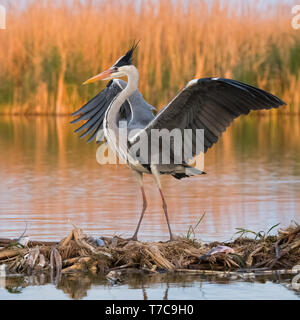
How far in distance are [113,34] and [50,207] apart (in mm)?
12828

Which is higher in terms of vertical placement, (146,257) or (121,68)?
(121,68)

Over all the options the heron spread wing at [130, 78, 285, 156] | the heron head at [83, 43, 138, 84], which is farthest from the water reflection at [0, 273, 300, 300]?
the heron head at [83, 43, 138, 84]

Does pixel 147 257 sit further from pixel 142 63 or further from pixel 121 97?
pixel 142 63

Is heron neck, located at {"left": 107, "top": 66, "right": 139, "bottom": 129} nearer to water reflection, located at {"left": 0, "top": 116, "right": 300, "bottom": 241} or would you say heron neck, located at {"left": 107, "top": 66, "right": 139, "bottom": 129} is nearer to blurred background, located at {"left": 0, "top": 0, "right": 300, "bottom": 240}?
water reflection, located at {"left": 0, "top": 116, "right": 300, "bottom": 241}

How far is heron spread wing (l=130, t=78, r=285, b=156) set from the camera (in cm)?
712

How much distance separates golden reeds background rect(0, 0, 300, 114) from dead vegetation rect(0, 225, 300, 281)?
46.7ft

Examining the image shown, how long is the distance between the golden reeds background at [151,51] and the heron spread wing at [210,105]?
1352cm

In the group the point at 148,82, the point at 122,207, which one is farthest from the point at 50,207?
the point at 148,82

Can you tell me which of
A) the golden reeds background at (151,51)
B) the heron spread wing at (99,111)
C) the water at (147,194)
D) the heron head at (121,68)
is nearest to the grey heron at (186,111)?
the heron head at (121,68)

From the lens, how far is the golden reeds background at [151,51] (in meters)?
21.6

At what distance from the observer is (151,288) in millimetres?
6211

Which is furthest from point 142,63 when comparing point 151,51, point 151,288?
point 151,288

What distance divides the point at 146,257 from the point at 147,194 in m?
4.34

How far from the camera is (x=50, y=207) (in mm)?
9867
